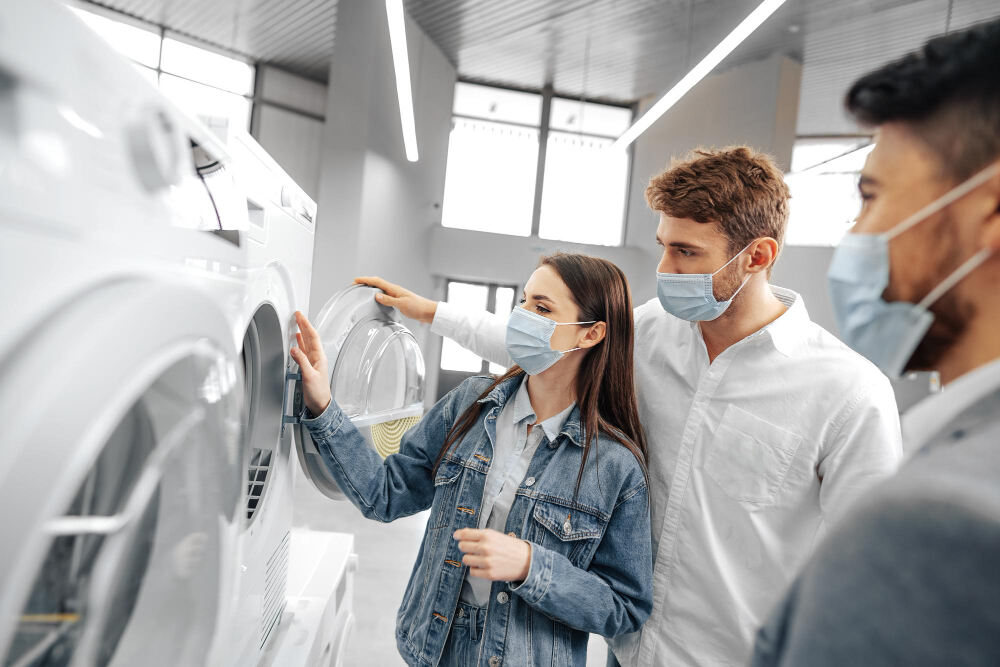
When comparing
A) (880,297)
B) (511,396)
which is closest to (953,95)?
(880,297)

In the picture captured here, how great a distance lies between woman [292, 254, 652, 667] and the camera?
125 cm

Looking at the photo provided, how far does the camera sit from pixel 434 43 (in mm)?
7992

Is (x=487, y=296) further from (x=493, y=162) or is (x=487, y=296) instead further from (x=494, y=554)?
(x=494, y=554)

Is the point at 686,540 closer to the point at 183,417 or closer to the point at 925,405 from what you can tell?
the point at 925,405

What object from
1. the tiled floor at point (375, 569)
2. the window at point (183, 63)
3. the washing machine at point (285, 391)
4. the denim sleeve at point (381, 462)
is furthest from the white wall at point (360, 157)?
the denim sleeve at point (381, 462)

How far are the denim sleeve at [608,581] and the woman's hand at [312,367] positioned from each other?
0.56 meters

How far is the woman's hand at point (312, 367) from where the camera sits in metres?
1.32

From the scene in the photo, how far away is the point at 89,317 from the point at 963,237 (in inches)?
30.1

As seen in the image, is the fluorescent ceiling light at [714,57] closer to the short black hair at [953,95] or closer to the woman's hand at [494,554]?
the short black hair at [953,95]

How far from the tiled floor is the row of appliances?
187cm

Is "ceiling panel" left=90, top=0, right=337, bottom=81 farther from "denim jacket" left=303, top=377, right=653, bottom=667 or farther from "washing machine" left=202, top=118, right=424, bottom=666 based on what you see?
"denim jacket" left=303, top=377, right=653, bottom=667

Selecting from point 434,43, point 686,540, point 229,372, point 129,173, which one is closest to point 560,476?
point 686,540

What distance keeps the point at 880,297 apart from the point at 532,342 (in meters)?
0.86

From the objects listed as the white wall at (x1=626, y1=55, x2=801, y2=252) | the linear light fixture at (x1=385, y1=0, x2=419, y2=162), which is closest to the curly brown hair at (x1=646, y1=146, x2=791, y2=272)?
the linear light fixture at (x1=385, y1=0, x2=419, y2=162)
